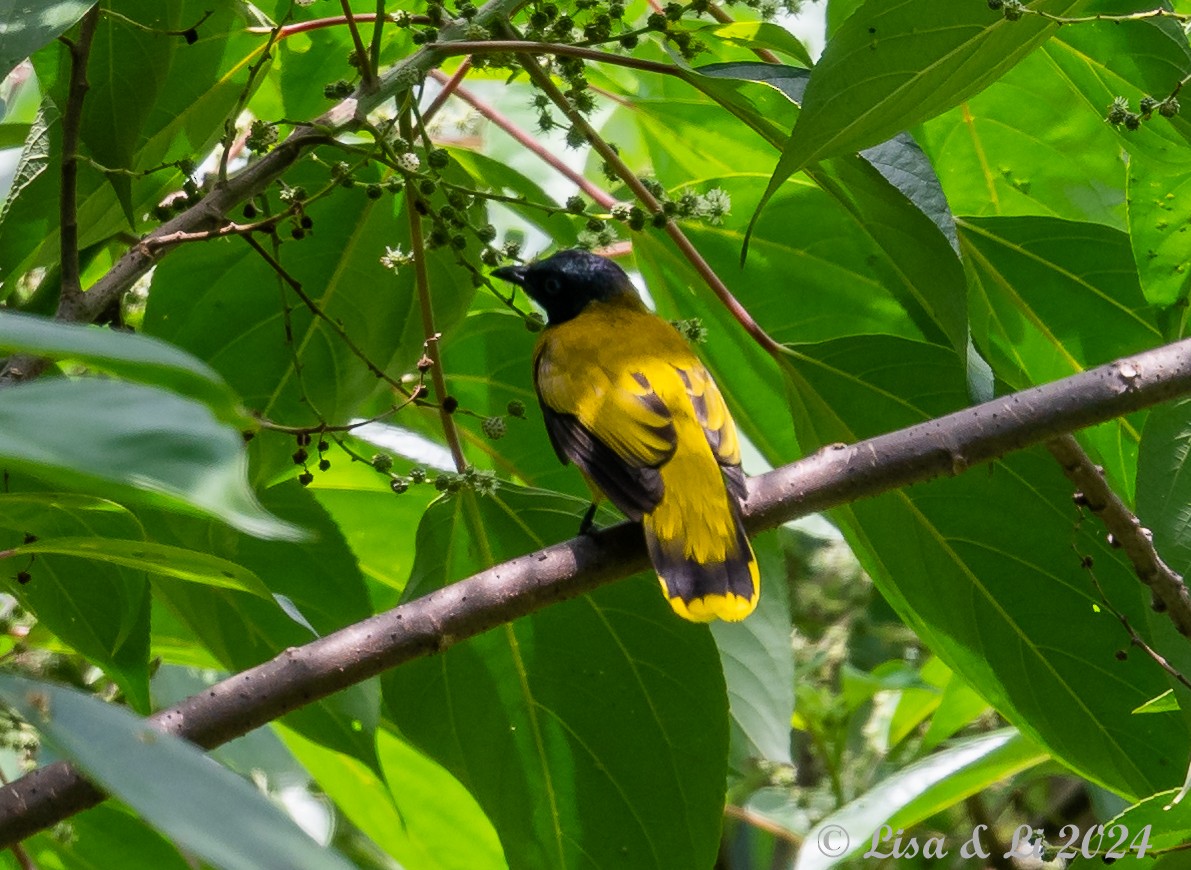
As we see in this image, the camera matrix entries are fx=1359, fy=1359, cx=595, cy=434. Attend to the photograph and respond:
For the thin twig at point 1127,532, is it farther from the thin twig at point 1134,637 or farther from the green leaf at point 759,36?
the green leaf at point 759,36

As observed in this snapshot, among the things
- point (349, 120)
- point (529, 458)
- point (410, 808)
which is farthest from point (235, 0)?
point (410, 808)

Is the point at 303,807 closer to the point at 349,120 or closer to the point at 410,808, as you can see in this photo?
the point at 410,808

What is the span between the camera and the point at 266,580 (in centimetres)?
244

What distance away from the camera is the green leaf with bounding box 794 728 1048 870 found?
2.88 meters

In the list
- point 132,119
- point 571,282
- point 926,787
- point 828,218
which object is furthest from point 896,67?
point 571,282

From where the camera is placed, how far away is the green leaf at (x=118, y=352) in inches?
30.1

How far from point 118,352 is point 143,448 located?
9 centimetres

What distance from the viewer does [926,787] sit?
2.91 meters

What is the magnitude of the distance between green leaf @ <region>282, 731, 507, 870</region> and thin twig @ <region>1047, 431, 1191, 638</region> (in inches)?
55.3

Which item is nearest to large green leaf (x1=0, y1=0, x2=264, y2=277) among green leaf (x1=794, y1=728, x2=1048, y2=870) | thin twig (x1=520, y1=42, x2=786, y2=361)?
thin twig (x1=520, y1=42, x2=786, y2=361)

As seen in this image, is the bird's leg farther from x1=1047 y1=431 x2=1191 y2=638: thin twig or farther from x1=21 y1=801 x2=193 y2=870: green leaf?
x1=21 y1=801 x2=193 y2=870: green leaf

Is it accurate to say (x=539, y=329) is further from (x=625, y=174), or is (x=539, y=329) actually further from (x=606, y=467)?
(x=606, y=467)

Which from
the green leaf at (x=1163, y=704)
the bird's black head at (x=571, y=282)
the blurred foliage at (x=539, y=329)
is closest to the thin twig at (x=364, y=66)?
the blurred foliage at (x=539, y=329)

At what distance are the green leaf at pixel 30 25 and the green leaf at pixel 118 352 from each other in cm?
84
